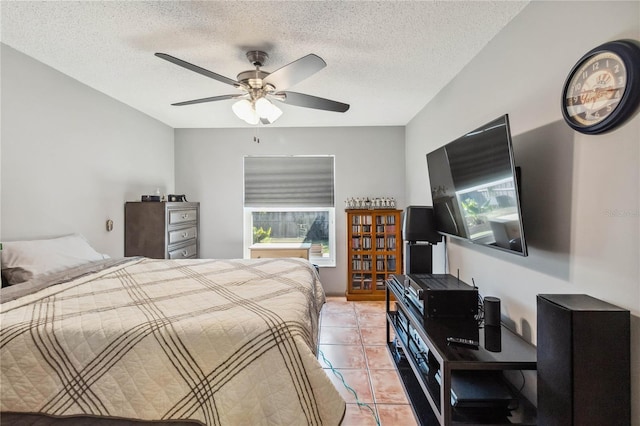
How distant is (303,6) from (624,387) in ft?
7.20

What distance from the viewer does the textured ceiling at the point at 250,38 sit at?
1.65 m

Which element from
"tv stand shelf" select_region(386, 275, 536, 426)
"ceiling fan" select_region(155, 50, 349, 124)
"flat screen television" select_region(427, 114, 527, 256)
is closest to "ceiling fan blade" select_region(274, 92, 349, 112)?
"ceiling fan" select_region(155, 50, 349, 124)

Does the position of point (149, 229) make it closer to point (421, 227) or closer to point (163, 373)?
point (163, 373)

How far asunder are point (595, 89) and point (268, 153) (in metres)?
3.56

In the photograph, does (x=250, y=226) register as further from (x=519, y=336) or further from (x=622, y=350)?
(x=622, y=350)

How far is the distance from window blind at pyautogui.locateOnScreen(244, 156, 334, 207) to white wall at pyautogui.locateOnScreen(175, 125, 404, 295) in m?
0.10

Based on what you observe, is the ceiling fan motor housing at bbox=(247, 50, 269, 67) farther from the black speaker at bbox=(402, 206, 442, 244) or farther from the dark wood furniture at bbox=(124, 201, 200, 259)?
the dark wood furniture at bbox=(124, 201, 200, 259)

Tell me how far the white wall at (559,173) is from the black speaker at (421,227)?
0.47 m

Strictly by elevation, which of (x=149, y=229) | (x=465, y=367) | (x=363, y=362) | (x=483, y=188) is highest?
(x=483, y=188)

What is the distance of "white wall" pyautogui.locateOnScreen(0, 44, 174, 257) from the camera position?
82.0 inches

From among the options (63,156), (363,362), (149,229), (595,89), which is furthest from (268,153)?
(595,89)

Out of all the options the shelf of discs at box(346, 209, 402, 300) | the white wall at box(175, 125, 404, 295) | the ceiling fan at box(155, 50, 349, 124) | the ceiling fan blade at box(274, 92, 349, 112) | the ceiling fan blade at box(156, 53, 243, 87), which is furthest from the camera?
the white wall at box(175, 125, 404, 295)

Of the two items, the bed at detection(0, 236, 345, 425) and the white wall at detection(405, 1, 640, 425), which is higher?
the white wall at detection(405, 1, 640, 425)

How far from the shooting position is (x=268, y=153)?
422cm
